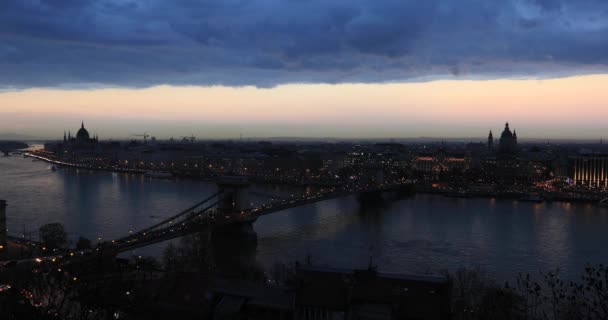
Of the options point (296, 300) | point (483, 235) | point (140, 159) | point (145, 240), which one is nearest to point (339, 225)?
point (483, 235)

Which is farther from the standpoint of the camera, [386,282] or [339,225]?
[339,225]

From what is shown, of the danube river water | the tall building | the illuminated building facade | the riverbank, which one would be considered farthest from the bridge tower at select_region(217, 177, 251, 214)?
the tall building

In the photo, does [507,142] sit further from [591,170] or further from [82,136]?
[82,136]

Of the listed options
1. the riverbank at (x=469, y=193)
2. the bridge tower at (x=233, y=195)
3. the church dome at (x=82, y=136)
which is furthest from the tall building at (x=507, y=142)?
the church dome at (x=82, y=136)

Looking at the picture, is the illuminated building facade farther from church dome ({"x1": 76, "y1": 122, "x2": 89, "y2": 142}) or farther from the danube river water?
church dome ({"x1": 76, "y1": 122, "x2": 89, "y2": 142})

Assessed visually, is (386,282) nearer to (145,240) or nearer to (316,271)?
(316,271)

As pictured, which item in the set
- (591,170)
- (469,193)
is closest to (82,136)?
(469,193)
